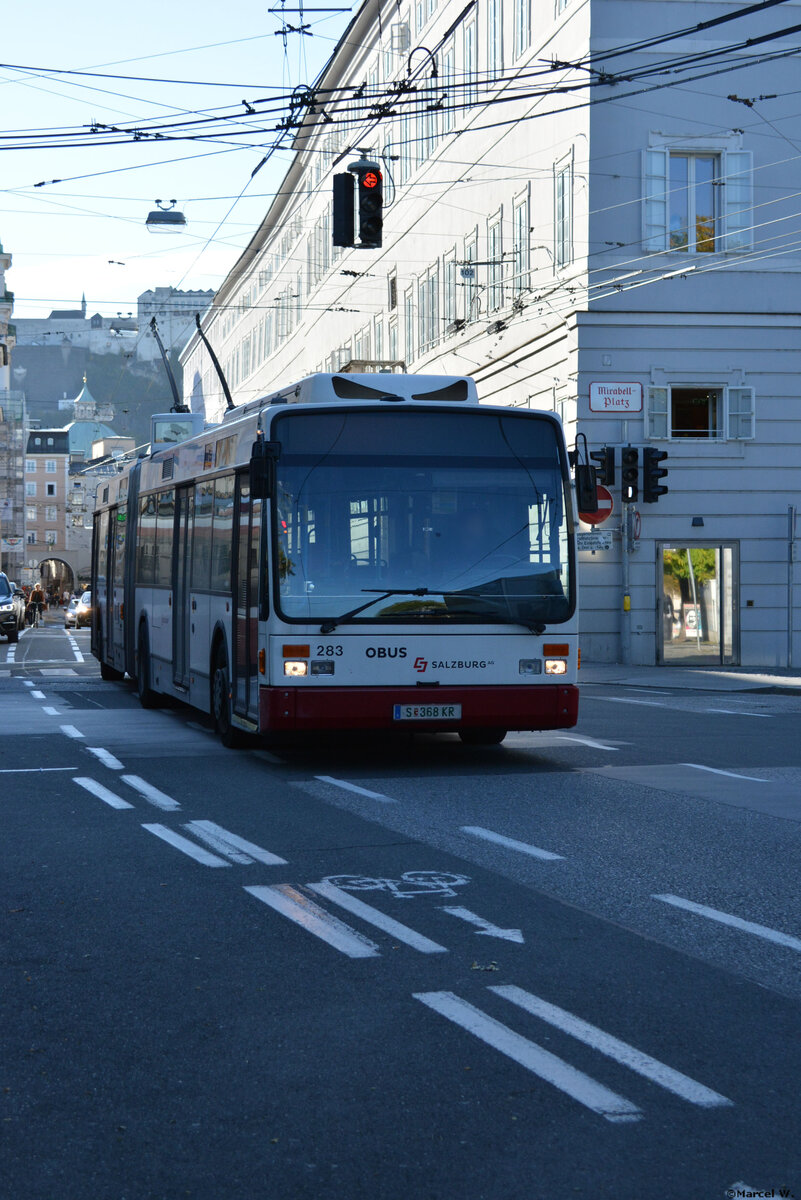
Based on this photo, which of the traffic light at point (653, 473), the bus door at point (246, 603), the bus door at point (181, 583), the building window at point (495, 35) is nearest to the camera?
the bus door at point (246, 603)

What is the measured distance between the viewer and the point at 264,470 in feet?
42.0

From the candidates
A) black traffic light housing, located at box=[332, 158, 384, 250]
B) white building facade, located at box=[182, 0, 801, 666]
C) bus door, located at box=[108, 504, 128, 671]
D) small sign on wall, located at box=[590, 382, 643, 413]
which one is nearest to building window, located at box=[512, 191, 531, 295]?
white building facade, located at box=[182, 0, 801, 666]

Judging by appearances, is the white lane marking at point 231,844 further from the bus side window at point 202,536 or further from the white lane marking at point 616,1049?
the bus side window at point 202,536

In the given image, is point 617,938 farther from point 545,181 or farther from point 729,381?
point 545,181

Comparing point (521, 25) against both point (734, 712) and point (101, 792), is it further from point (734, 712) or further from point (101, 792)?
point (101, 792)

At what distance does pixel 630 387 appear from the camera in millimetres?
32719

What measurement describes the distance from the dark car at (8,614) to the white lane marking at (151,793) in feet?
103

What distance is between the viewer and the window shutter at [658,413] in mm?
33125

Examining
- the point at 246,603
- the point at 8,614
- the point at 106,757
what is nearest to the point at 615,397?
the point at 8,614

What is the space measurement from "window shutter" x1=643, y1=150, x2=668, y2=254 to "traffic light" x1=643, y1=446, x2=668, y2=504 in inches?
168

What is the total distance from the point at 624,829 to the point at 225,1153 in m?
5.97

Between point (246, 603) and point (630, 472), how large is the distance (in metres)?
18.5

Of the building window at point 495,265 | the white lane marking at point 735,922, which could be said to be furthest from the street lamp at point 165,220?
the white lane marking at point 735,922

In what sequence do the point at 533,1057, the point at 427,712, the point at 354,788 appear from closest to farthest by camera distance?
the point at 533,1057, the point at 354,788, the point at 427,712
